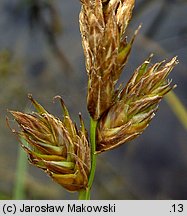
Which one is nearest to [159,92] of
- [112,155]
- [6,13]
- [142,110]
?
[142,110]

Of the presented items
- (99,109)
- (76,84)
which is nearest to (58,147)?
(99,109)

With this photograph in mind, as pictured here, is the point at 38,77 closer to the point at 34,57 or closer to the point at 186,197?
the point at 34,57

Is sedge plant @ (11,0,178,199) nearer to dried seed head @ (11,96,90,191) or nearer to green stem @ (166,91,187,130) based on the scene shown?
dried seed head @ (11,96,90,191)

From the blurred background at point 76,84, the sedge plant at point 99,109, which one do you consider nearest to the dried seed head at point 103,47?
the sedge plant at point 99,109

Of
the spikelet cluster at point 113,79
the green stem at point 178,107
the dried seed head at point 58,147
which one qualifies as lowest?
the dried seed head at point 58,147

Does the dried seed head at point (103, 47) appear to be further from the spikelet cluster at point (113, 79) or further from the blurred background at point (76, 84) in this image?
the blurred background at point (76, 84)

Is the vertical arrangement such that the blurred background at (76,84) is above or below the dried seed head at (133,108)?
above

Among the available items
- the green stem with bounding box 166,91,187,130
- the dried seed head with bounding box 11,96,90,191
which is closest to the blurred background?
the green stem with bounding box 166,91,187,130
